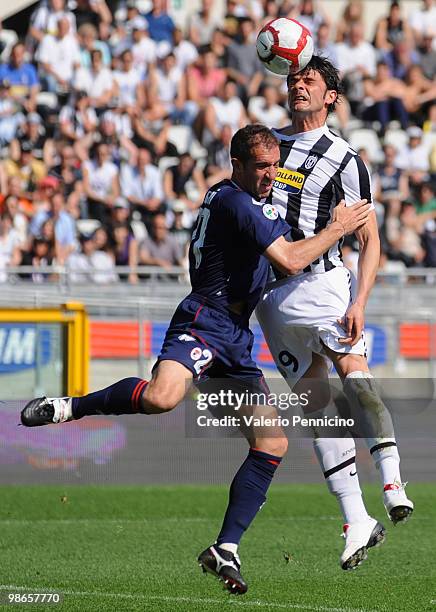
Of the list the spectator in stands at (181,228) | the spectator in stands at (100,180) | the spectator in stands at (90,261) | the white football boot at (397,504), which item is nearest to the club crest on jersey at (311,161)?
the white football boot at (397,504)

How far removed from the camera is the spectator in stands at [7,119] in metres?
17.5

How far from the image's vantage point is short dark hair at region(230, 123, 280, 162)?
648 centimetres

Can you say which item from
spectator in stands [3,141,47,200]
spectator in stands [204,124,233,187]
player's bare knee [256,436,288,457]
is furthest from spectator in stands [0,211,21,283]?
player's bare knee [256,436,288,457]

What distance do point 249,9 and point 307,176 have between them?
42.7 ft

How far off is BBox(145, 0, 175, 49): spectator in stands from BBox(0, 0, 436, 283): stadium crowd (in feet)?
0.07

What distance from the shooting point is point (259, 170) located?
21.5 feet

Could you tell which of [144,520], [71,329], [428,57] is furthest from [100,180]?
[144,520]

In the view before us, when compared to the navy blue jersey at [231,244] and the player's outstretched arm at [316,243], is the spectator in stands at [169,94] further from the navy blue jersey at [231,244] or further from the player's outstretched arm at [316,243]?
the navy blue jersey at [231,244]

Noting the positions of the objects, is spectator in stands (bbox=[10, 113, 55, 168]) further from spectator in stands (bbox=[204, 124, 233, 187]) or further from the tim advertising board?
the tim advertising board

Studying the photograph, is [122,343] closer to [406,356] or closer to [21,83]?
[406,356]

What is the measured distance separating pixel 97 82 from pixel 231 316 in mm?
12103

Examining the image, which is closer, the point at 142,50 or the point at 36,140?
the point at 36,140

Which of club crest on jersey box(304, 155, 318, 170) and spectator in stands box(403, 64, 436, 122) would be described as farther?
spectator in stands box(403, 64, 436, 122)

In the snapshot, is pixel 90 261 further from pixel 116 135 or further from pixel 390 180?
pixel 390 180
